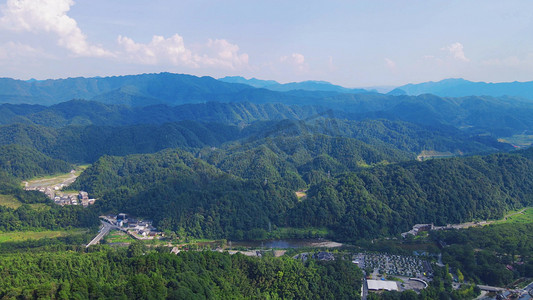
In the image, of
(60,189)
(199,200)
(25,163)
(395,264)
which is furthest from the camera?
(25,163)

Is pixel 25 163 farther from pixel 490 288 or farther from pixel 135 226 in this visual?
pixel 490 288

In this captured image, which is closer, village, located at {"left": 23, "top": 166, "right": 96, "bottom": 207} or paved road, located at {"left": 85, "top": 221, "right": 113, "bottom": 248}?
paved road, located at {"left": 85, "top": 221, "right": 113, "bottom": 248}

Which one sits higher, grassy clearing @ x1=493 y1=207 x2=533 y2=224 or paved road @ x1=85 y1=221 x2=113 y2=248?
paved road @ x1=85 y1=221 x2=113 y2=248

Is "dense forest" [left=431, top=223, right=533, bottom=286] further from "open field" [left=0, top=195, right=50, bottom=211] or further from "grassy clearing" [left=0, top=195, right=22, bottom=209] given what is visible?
"grassy clearing" [left=0, top=195, right=22, bottom=209]

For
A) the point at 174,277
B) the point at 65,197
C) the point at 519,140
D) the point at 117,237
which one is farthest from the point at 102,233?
the point at 519,140

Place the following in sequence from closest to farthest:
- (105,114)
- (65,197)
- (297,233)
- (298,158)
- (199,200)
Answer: (297,233) → (199,200) → (65,197) → (298,158) → (105,114)

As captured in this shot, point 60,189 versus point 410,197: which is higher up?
point 410,197

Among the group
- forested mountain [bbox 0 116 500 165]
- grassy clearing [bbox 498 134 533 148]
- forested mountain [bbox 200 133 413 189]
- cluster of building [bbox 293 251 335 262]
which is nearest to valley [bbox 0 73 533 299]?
cluster of building [bbox 293 251 335 262]
